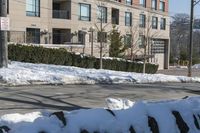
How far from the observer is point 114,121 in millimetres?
6184

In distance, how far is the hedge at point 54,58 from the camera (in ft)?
86.5

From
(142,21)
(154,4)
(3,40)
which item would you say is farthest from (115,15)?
(3,40)

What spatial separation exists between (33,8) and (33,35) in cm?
280

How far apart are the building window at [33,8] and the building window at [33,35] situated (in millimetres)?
1548

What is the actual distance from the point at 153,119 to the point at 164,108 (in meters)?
0.41

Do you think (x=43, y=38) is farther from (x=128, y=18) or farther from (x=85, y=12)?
(x=128, y=18)

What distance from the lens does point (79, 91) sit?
16219 mm

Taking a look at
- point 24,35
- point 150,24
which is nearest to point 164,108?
point 24,35

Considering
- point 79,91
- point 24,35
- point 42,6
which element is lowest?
point 79,91

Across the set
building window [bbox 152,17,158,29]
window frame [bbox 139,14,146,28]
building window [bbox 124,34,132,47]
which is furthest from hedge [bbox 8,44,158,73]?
building window [bbox 152,17,158,29]

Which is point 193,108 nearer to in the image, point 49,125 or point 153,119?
point 153,119

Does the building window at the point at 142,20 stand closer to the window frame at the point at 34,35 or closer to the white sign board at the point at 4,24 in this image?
the window frame at the point at 34,35

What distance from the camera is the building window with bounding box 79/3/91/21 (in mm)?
51425

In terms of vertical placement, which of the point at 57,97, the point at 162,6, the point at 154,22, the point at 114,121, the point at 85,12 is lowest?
the point at 57,97
